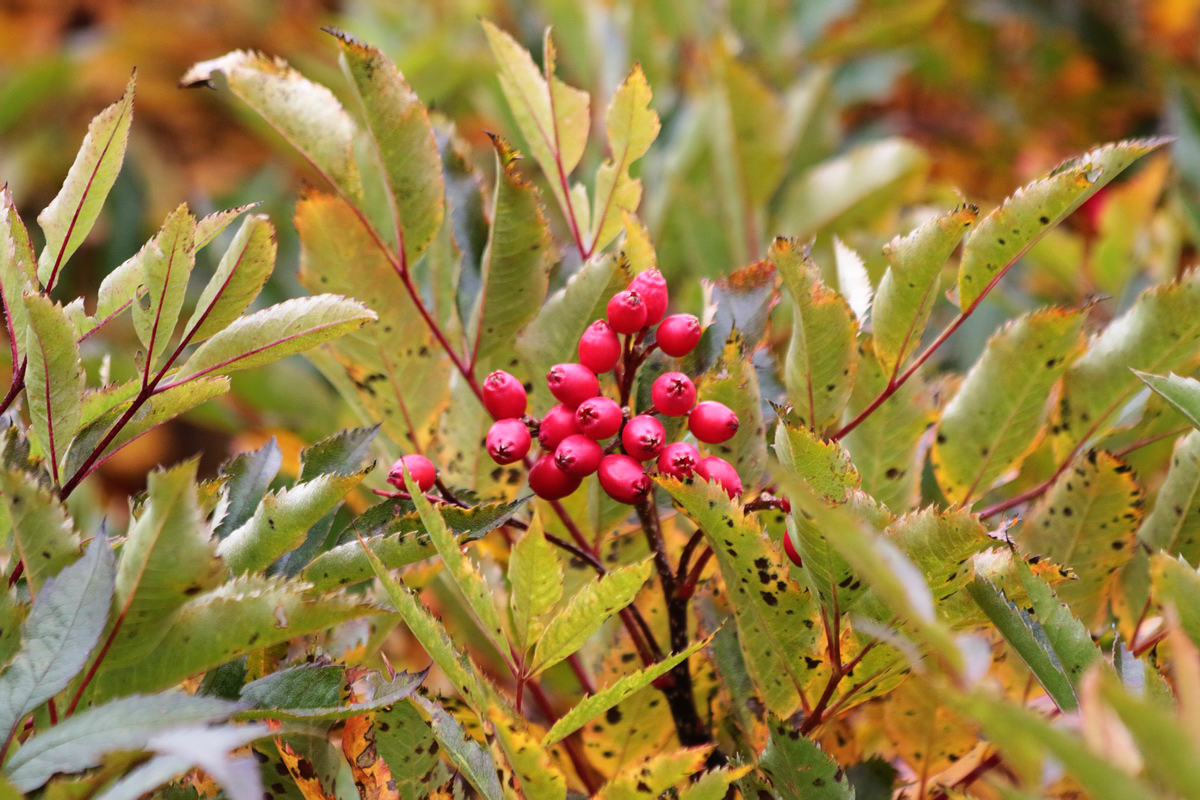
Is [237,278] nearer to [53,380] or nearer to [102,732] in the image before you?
[53,380]

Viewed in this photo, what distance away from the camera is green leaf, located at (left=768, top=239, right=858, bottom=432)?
0.55 m

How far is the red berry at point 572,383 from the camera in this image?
1.78ft

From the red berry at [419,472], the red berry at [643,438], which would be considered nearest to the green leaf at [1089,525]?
the red berry at [643,438]

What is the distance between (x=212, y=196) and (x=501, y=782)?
1.58 meters

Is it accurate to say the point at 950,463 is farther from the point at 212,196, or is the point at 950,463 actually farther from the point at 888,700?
the point at 212,196

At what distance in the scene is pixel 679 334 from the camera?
551 mm

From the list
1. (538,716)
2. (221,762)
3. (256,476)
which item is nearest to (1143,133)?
(538,716)

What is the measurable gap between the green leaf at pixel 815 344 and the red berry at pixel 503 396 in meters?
0.15

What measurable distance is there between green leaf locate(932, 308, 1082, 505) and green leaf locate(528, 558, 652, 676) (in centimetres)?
28

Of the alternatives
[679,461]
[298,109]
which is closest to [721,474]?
[679,461]

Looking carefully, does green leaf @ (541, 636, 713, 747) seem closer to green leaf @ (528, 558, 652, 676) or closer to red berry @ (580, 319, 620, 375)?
green leaf @ (528, 558, 652, 676)

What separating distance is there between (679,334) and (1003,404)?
0.77ft

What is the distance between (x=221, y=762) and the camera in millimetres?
334

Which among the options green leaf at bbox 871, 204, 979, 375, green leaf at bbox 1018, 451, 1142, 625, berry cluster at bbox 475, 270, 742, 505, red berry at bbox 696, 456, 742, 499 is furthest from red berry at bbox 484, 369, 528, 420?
green leaf at bbox 1018, 451, 1142, 625
